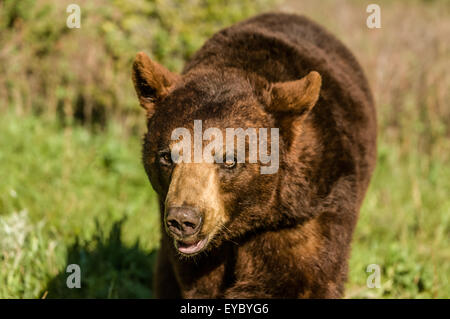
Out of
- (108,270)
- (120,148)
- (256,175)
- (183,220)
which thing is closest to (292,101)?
(256,175)

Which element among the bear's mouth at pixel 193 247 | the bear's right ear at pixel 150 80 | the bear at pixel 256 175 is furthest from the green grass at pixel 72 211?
the bear's right ear at pixel 150 80

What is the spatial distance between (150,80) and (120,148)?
3.40 meters

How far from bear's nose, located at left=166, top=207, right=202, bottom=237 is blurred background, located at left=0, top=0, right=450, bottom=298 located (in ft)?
4.78

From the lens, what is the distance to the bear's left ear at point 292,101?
2.89 m

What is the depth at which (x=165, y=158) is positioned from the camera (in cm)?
293

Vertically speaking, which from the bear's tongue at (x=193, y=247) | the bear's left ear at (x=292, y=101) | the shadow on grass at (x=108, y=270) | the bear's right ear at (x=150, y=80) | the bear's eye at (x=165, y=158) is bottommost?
the shadow on grass at (x=108, y=270)

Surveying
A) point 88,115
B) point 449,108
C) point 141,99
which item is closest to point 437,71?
point 449,108

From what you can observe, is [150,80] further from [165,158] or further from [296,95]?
[296,95]

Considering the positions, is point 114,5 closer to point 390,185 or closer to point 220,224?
point 390,185

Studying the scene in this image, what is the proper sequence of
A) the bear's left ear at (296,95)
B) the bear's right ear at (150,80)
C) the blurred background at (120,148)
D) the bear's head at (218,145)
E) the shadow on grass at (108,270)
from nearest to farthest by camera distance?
the bear's head at (218,145), the bear's left ear at (296,95), the bear's right ear at (150,80), the shadow on grass at (108,270), the blurred background at (120,148)

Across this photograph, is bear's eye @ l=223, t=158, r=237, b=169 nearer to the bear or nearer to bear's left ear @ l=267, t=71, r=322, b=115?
the bear

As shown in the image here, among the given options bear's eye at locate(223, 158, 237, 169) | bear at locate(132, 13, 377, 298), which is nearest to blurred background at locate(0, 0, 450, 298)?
bear at locate(132, 13, 377, 298)

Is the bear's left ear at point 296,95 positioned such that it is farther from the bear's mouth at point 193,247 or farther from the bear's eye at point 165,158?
the bear's mouth at point 193,247

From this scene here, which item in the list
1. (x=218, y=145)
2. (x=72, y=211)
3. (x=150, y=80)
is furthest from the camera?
(x=72, y=211)
